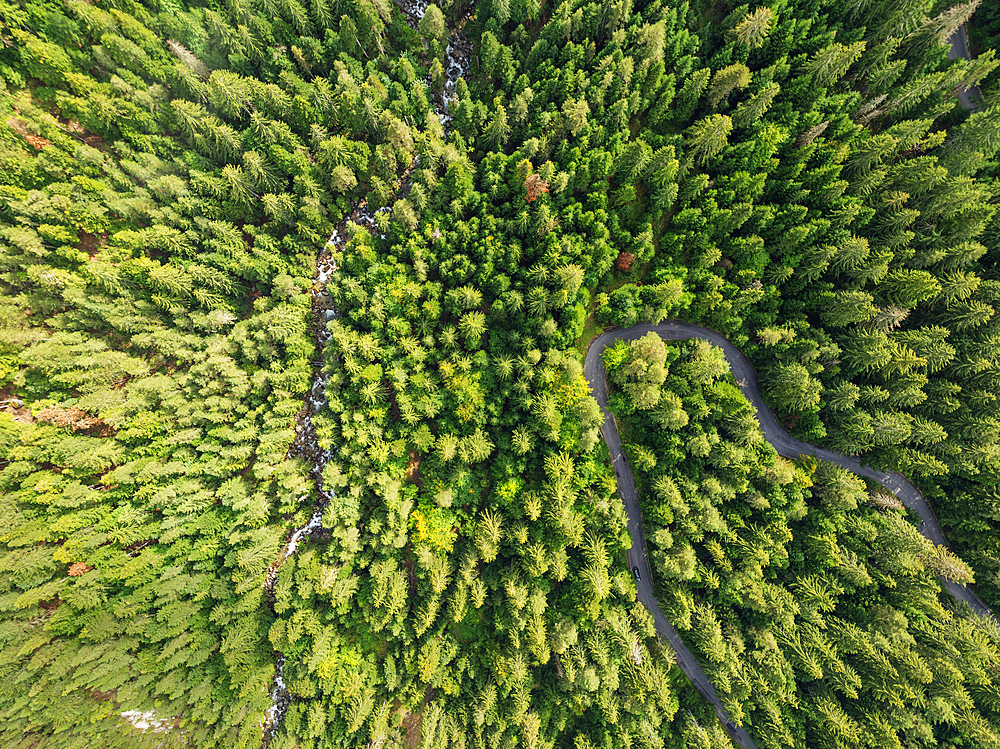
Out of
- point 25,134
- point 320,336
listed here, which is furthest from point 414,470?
point 25,134

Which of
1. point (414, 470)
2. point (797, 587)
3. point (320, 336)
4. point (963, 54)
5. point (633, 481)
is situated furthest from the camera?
point (320, 336)

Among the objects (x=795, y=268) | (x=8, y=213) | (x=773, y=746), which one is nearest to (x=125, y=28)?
(x=8, y=213)

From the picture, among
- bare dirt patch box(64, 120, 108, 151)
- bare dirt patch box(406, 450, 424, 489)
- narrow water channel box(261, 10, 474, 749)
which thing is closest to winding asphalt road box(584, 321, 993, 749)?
bare dirt patch box(406, 450, 424, 489)

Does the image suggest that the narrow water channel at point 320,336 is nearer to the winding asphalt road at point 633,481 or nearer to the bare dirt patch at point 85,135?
the bare dirt patch at point 85,135

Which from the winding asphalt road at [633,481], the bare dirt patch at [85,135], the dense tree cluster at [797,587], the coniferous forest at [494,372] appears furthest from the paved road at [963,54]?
the bare dirt patch at [85,135]

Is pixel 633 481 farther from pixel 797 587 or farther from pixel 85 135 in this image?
pixel 85 135

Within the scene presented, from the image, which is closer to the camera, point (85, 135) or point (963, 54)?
point (963, 54)

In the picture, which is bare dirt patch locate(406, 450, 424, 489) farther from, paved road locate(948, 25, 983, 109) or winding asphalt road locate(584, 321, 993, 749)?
paved road locate(948, 25, 983, 109)
